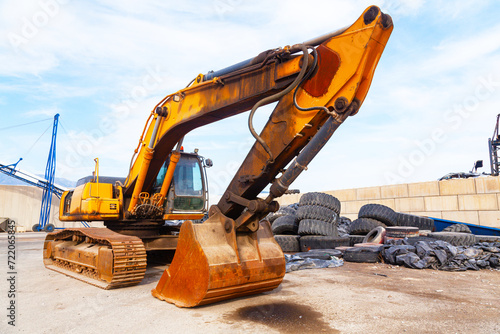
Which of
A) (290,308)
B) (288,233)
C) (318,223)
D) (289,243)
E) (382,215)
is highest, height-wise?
(382,215)

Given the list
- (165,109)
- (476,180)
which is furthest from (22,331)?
(476,180)

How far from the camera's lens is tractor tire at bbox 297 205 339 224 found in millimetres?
10156

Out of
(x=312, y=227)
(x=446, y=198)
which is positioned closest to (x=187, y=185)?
(x=312, y=227)

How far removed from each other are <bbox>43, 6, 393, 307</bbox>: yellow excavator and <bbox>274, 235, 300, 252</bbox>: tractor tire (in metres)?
4.43

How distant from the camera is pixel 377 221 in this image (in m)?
10.9

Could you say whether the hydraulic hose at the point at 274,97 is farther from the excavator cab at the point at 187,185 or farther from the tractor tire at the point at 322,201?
the tractor tire at the point at 322,201

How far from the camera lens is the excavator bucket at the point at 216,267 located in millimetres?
4184

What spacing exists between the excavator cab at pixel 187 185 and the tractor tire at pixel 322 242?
12.0ft

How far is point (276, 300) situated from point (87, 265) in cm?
358

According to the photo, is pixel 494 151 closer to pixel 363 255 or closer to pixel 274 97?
pixel 363 255

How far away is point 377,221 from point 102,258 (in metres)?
8.20

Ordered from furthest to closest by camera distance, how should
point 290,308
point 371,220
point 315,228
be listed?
1. point 371,220
2. point 315,228
3. point 290,308

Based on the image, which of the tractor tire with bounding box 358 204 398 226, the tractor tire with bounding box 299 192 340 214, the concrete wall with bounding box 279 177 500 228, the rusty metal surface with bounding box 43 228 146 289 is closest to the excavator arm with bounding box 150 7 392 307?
the rusty metal surface with bounding box 43 228 146 289

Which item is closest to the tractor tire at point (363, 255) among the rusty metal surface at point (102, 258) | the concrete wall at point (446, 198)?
the rusty metal surface at point (102, 258)
